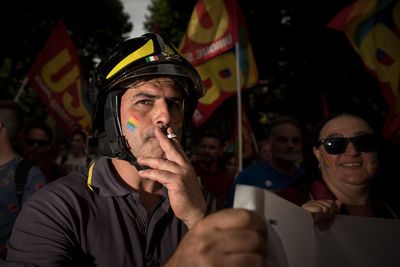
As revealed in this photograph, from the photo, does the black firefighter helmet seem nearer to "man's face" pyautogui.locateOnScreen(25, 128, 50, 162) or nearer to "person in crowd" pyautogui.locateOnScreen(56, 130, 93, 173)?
"man's face" pyautogui.locateOnScreen(25, 128, 50, 162)

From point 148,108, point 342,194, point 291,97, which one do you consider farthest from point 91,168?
point 291,97

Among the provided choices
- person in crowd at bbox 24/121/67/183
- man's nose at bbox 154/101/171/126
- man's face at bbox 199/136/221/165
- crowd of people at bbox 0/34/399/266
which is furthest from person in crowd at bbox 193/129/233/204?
man's nose at bbox 154/101/171/126

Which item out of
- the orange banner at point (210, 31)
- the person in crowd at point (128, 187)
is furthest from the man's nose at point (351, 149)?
the orange banner at point (210, 31)

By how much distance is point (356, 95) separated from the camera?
13.1 meters

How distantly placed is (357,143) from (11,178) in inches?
124

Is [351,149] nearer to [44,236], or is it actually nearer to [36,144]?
[44,236]

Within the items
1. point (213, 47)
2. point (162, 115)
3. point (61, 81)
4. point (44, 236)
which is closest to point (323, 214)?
point (162, 115)

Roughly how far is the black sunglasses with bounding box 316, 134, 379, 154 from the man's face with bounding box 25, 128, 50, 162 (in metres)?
4.44

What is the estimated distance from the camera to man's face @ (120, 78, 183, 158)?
1823 millimetres

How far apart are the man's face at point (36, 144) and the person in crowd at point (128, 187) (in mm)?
3452

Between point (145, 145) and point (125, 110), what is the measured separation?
267 mm

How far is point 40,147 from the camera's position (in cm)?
518

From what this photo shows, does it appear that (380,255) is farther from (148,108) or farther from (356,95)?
(356,95)

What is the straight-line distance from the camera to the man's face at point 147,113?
182 cm
